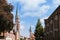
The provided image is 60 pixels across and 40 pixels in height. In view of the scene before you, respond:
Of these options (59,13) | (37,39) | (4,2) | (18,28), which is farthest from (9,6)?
(18,28)

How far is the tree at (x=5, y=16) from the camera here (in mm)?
45638

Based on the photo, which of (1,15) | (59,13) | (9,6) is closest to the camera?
(1,15)

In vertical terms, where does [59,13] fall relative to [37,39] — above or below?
above

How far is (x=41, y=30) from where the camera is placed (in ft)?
319

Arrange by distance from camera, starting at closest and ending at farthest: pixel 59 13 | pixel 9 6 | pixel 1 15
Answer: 1. pixel 1 15
2. pixel 9 6
3. pixel 59 13

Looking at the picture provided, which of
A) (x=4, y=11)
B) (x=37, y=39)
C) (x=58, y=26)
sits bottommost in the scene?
(x=37, y=39)

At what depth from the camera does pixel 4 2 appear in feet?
155

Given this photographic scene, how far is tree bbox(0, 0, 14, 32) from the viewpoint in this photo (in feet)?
150

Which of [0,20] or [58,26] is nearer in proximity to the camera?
[0,20]

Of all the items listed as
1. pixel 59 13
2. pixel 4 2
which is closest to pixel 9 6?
pixel 4 2

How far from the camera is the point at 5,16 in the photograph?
46000mm

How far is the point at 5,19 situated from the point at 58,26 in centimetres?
1324

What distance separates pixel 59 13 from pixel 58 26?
9.77 feet

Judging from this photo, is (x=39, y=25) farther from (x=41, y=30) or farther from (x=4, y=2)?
(x=4, y=2)
